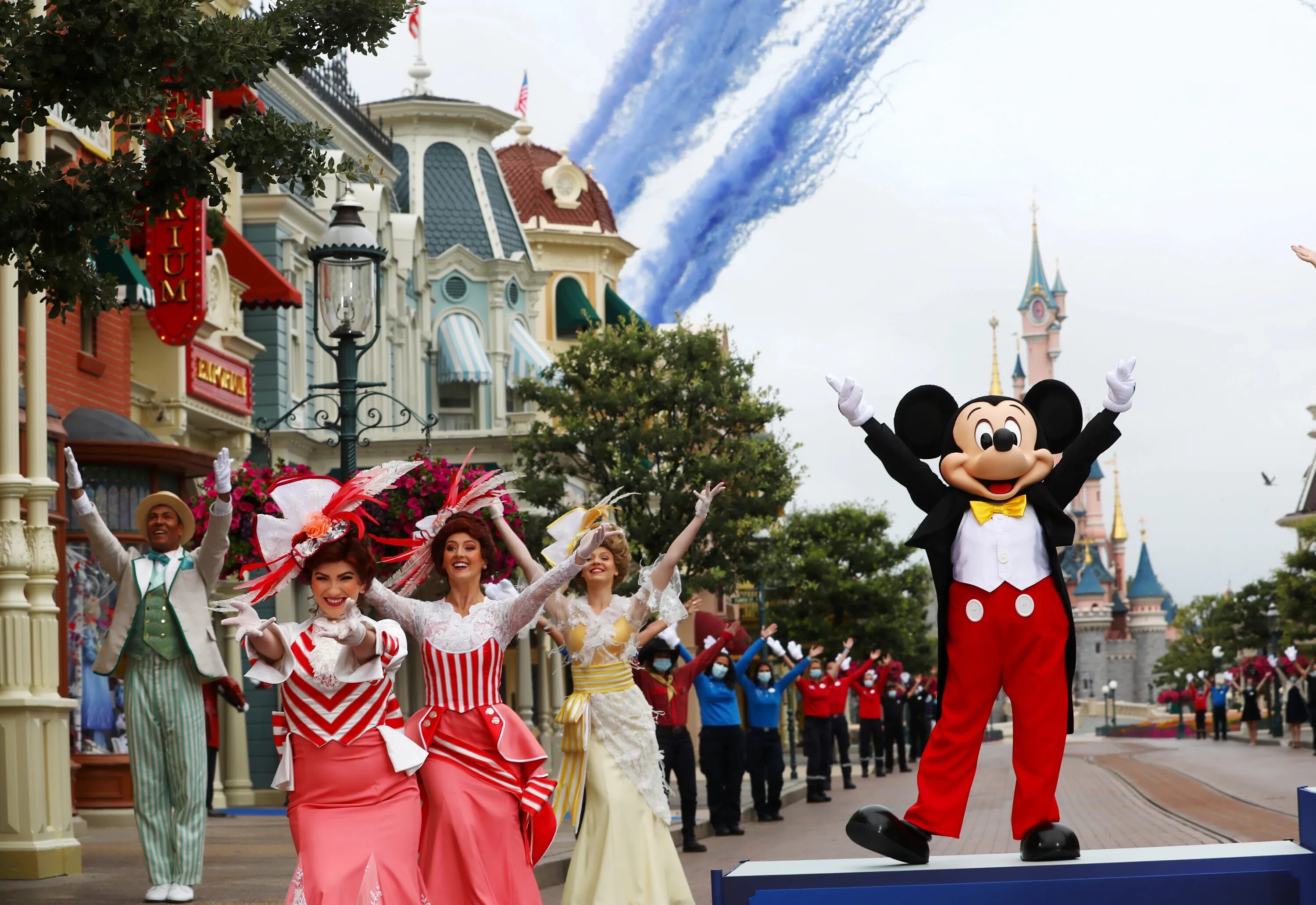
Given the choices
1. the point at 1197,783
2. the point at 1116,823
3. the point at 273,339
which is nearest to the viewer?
the point at 1116,823

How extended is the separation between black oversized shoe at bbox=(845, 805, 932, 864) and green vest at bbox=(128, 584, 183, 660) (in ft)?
16.7

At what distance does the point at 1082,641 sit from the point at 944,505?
143m

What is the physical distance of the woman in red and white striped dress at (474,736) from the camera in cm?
782

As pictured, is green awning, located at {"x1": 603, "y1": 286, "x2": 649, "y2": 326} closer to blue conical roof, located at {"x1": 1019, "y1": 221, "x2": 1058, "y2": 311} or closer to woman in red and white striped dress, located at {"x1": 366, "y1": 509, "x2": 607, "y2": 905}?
woman in red and white striped dress, located at {"x1": 366, "y1": 509, "x2": 607, "y2": 905}

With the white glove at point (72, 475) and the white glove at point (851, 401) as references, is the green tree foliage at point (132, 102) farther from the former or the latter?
the white glove at point (851, 401)

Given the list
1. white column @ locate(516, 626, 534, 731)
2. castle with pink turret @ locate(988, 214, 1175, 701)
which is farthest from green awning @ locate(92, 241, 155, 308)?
castle with pink turret @ locate(988, 214, 1175, 701)

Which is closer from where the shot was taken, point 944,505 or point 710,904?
point 944,505

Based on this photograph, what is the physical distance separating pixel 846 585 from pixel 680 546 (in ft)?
142

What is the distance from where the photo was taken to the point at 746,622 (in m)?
55.7

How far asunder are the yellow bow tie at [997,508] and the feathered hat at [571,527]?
3.09 m

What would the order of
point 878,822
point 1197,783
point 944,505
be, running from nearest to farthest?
point 878,822, point 944,505, point 1197,783

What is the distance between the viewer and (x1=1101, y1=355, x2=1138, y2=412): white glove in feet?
22.8

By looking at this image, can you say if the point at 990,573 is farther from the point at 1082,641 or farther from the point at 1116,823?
the point at 1082,641

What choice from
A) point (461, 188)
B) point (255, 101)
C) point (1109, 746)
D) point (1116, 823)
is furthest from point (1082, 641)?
point (255, 101)
